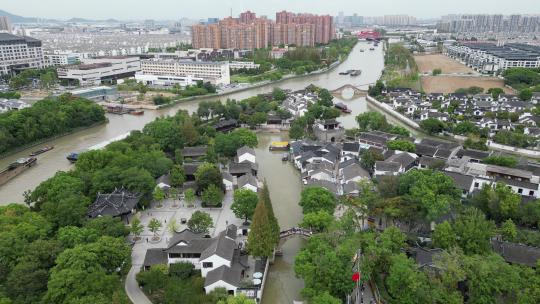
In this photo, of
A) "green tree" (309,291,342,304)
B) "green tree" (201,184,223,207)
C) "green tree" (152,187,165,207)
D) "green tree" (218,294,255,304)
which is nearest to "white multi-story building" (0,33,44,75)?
"green tree" (152,187,165,207)

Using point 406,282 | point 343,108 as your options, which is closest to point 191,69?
point 343,108

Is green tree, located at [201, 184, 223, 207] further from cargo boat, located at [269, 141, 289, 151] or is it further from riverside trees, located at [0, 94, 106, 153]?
riverside trees, located at [0, 94, 106, 153]

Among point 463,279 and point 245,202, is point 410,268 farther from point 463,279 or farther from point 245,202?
point 245,202

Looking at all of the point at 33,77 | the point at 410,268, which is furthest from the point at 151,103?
the point at 410,268

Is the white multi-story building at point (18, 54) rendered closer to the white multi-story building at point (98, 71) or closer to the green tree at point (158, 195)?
the white multi-story building at point (98, 71)

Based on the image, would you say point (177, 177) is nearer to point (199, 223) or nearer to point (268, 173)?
point (199, 223)

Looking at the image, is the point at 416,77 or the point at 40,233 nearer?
the point at 40,233
